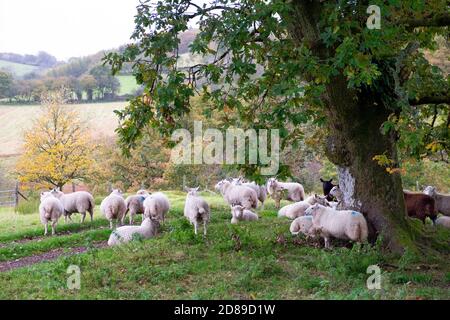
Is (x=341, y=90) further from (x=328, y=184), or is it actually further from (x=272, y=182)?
(x=272, y=182)

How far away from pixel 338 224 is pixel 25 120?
6958 cm

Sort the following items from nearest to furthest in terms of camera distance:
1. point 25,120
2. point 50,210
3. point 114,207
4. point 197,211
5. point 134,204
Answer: point 197,211 → point 50,210 → point 114,207 → point 134,204 → point 25,120

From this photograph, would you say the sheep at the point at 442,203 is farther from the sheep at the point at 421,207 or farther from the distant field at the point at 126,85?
the distant field at the point at 126,85

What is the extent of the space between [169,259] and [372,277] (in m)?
4.64

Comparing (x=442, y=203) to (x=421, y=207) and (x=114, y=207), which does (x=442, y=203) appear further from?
(x=114, y=207)

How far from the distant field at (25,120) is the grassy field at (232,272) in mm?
55418

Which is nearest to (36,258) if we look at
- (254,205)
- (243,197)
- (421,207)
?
(243,197)

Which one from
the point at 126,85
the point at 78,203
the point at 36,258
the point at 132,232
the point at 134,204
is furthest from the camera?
the point at 126,85

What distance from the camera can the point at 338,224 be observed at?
43.7 feet

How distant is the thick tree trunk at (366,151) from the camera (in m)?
12.8

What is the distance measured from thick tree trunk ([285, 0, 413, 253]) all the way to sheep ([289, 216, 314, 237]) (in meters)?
1.58

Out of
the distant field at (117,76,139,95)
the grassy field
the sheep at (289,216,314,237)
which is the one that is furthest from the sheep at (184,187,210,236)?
the distant field at (117,76,139,95)
